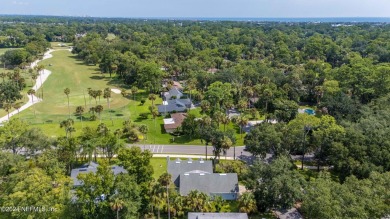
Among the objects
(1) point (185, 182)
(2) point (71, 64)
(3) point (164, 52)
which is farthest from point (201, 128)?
(2) point (71, 64)

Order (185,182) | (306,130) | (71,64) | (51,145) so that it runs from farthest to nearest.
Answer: (71,64)
(306,130)
(51,145)
(185,182)

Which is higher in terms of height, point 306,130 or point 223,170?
point 306,130

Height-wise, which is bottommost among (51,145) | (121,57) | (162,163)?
(162,163)

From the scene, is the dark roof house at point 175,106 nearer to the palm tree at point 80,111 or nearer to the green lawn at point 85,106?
the green lawn at point 85,106

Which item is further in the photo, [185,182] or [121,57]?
[121,57]

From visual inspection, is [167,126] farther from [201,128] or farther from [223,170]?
[223,170]

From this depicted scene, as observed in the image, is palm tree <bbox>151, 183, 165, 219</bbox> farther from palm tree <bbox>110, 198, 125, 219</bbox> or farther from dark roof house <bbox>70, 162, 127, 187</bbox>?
dark roof house <bbox>70, 162, 127, 187</bbox>
